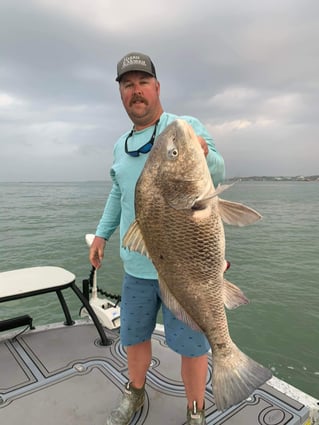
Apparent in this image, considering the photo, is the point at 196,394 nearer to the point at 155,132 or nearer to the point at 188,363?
the point at 188,363

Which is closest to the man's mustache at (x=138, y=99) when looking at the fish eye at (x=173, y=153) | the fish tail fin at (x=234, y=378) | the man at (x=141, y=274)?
the man at (x=141, y=274)

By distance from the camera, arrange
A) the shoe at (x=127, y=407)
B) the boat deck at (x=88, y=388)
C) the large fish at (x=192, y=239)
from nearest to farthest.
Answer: the large fish at (x=192, y=239) → the shoe at (x=127, y=407) → the boat deck at (x=88, y=388)

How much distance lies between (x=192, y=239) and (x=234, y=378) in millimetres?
927

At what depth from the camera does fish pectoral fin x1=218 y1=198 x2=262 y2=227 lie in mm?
1933

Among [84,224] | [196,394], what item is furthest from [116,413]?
[84,224]

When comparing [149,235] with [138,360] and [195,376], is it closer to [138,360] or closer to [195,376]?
[195,376]

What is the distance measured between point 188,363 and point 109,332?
189 centimetres

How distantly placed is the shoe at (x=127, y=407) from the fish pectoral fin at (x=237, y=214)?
1.82 metres

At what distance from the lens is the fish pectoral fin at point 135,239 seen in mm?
2047

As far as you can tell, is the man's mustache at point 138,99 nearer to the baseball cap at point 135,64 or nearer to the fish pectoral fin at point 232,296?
the baseball cap at point 135,64

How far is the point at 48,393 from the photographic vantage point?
3193 mm

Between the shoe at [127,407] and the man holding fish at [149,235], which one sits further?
the shoe at [127,407]

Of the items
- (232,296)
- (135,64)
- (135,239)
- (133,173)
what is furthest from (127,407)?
(135,64)

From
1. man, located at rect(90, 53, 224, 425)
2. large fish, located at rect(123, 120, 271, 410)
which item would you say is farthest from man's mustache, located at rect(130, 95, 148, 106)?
large fish, located at rect(123, 120, 271, 410)
